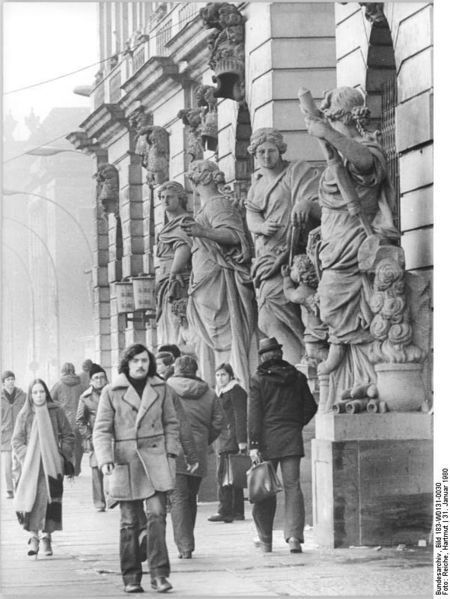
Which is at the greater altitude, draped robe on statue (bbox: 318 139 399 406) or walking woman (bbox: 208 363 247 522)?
draped robe on statue (bbox: 318 139 399 406)

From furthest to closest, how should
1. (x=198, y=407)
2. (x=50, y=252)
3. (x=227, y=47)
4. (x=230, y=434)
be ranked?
(x=50, y=252) → (x=227, y=47) → (x=230, y=434) → (x=198, y=407)

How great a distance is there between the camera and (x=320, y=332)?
1867 cm

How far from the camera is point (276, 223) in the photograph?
20578 millimetres

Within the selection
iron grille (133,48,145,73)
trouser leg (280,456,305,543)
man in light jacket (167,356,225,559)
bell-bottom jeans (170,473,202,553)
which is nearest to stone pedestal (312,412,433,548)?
trouser leg (280,456,305,543)

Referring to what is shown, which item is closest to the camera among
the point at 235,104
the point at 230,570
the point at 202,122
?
the point at 230,570

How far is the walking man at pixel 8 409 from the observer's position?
2220 cm

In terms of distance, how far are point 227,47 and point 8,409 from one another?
505cm

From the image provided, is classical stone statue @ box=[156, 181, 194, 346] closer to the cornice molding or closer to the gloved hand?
the gloved hand

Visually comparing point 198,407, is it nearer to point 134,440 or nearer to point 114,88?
point 134,440

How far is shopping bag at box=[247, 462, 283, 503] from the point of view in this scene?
666 inches

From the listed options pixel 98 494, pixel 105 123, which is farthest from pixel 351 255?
pixel 105 123

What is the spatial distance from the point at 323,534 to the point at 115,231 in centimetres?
2460

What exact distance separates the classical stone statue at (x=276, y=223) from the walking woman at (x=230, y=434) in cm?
71

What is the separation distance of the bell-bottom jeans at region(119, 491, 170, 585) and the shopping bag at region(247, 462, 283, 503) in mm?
1921
